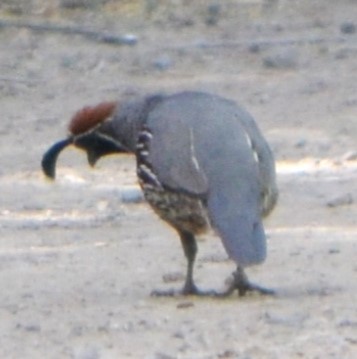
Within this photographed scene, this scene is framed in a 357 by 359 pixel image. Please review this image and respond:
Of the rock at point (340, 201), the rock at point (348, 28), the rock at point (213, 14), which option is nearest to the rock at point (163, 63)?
the rock at point (213, 14)

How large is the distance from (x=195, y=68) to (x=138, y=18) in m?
1.75

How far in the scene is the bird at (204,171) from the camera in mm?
Answer: 7293

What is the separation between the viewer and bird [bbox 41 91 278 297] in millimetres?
7293

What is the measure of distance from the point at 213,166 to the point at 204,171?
43 mm

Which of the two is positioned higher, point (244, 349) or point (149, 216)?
point (244, 349)

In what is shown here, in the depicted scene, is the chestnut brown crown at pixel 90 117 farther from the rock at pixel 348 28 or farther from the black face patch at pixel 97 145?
the rock at pixel 348 28

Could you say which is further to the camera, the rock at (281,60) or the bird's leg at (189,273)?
the rock at (281,60)

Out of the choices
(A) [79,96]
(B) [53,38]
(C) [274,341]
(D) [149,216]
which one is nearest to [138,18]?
(B) [53,38]

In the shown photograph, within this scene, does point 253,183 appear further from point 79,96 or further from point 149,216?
point 79,96

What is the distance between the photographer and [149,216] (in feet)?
32.2

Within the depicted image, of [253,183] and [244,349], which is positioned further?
[253,183]

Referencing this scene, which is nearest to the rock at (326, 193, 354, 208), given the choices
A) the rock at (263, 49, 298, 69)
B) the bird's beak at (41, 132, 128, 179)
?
the bird's beak at (41, 132, 128, 179)

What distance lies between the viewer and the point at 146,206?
10070 millimetres

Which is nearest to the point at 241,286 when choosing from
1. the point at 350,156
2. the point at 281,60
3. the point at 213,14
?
the point at 350,156
